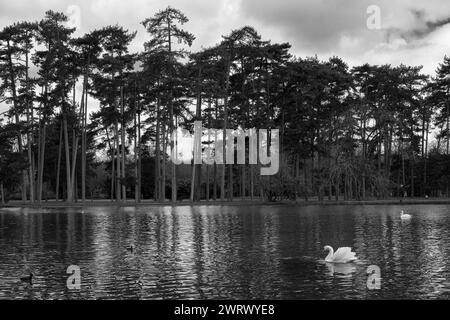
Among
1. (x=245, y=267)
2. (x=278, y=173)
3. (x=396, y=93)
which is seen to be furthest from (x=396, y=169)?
(x=245, y=267)

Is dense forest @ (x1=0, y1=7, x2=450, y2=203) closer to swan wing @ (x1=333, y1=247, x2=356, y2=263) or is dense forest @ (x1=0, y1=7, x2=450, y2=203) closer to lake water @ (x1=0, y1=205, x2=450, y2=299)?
lake water @ (x1=0, y1=205, x2=450, y2=299)

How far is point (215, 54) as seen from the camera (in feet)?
241

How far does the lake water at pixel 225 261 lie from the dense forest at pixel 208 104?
36.1 meters

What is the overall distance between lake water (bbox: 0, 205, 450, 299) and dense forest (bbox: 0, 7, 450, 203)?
36.1 meters

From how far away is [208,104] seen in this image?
83125mm

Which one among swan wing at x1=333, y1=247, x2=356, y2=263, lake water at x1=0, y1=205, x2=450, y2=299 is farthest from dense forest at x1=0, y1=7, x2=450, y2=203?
swan wing at x1=333, y1=247, x2=356, y2=263

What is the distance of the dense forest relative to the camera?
2768 inches

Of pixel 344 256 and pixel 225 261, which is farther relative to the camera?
pixel 225 261

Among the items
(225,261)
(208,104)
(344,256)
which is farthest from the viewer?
(208,104)

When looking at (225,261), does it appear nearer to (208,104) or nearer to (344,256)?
(344,256)

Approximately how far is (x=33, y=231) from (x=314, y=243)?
17.5 m

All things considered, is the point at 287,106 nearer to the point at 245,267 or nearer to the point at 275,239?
the point at 275,239

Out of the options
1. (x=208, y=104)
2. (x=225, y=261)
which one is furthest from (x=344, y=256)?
(x=208, y=104)

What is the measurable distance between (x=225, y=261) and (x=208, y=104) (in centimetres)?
6298
